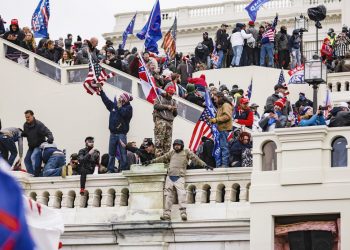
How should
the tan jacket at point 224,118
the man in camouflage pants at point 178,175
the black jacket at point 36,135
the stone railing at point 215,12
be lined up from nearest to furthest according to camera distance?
the man in camouflage pants at point 178,175
the tan jacket at point 224,118
the black jacket at point 36,135
the stone railing at point 215,12

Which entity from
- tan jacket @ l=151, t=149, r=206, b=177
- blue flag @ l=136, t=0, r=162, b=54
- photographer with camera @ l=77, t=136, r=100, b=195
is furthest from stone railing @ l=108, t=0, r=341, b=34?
tan jacket @ l=151, t=149, r=206, b=177

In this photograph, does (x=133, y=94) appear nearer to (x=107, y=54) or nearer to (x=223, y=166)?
(x=107, y=54)

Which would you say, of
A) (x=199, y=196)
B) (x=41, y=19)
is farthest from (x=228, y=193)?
(x=41, y=19)

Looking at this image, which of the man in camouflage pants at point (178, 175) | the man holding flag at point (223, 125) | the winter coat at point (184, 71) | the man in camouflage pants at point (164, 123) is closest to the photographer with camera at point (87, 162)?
the man in camouflage pants at point (164, 123)

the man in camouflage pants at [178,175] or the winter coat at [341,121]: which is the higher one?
the winter coat at [341,121]

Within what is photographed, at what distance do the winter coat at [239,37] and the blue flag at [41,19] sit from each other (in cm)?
583

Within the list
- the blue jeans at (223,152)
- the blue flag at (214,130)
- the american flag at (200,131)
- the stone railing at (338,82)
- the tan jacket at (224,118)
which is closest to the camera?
the blue jeans at (223,152)

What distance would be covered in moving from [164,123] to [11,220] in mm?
15120

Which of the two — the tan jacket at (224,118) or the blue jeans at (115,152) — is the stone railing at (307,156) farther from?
the blue jeans at (115,152)

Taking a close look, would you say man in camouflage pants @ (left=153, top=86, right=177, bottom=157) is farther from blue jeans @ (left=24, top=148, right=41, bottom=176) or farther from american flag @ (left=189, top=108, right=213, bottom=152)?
blue jeans @ (left=24, top=148, right=41, bottom=176)

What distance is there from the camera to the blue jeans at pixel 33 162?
22.4 meters

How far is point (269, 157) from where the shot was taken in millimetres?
18703

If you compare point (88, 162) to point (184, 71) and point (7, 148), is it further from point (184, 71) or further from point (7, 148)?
point (184, 71)

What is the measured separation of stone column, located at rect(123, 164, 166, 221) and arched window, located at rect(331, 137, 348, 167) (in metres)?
3.28
